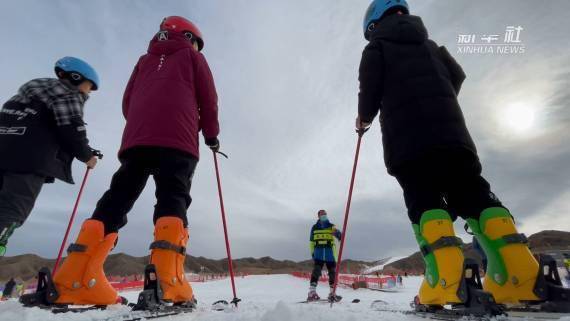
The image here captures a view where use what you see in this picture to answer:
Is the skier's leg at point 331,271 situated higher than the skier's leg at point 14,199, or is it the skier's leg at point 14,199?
the skier's leg at point 14,199

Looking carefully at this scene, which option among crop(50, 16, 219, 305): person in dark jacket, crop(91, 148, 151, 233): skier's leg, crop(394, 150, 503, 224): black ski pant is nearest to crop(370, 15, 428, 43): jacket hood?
crop(394, 150, 503, 224): black ski pant

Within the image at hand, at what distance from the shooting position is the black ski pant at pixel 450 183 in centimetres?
213

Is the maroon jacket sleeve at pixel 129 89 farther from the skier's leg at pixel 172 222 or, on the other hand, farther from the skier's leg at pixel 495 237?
the skier's leg at pixel 495 237

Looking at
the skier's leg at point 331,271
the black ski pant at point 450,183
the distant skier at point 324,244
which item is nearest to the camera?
the black ski pant at point 450,183

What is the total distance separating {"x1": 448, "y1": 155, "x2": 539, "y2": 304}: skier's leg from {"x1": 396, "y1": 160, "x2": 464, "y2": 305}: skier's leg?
17 cm

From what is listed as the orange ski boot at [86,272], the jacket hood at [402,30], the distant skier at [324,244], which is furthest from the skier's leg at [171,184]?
the distant skier at [324,244]

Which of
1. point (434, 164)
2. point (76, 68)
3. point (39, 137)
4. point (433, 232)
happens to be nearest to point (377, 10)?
point (434, 164)

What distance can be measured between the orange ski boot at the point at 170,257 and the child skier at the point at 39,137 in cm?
143

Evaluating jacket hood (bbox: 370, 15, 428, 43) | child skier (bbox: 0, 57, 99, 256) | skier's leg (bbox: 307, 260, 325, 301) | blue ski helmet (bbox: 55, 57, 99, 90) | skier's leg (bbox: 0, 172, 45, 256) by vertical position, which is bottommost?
skier's leg (bbox: 307, 260, 325, 301)

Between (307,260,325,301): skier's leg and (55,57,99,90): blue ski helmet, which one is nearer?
(55,57,99,90): blue ski helmet

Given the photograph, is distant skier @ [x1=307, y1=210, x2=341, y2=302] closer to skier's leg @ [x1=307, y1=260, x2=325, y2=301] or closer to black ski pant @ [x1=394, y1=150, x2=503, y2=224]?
skier's leg @ [x1=307, y1=260, x2=325, y2=301]

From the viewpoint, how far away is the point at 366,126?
288cm

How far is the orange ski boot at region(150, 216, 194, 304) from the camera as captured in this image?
2.07 m

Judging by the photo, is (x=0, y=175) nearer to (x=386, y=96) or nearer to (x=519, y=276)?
(x=386, y=96)
